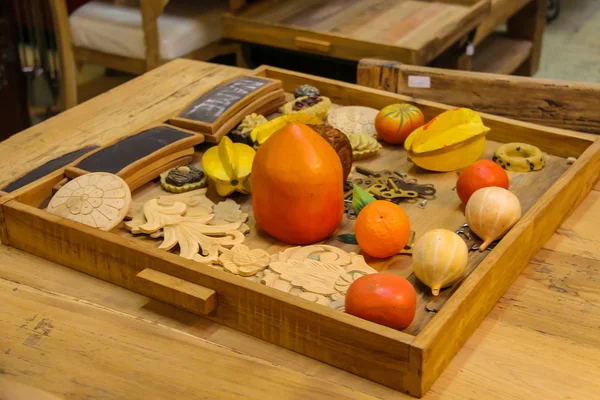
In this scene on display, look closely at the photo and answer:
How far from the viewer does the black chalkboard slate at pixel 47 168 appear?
1129mm

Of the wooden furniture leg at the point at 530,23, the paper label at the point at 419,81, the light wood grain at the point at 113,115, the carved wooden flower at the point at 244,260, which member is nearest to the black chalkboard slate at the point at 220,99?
the light wood grain at the point at 113,115

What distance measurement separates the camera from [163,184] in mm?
1160

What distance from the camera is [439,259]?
2.92 feet

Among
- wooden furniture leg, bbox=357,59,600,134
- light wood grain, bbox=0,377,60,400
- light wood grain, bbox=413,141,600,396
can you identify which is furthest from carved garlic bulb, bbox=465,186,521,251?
light wood grain, bbox=0,377,60,400

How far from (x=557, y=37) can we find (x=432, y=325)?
3.38 meters

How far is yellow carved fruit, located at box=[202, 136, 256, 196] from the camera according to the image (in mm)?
1117

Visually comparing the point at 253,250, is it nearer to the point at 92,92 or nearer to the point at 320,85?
the point at 320,85

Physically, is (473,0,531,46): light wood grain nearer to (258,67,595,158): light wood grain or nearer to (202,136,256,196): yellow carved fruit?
(258,67,595,158): light wood grain

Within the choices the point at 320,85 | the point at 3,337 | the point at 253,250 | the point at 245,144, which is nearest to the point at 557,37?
the point at 320,85

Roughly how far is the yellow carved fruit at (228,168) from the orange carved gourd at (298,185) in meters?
0.10

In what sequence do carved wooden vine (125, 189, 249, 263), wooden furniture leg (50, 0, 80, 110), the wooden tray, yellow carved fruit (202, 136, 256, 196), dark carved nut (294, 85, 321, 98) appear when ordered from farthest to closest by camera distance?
wooden furniture leg (50, 0, 80, 110), the wooden tray, dark carved nut (294, 85, 321, 98), yellow carved fruit (202, 136, 256, 196), carved wooden vine (125, 189, 249, 263)

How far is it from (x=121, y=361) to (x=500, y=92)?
851 mm

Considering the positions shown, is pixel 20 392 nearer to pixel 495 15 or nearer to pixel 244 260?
pixel 244 260

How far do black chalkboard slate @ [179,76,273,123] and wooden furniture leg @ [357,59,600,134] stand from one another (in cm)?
24
